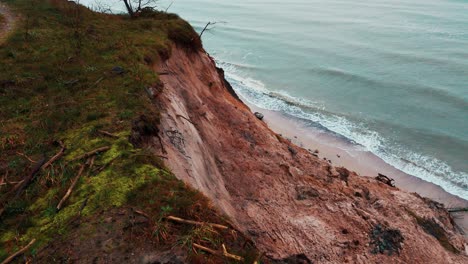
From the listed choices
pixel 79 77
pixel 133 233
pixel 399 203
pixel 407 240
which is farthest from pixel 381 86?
pixel 133 233

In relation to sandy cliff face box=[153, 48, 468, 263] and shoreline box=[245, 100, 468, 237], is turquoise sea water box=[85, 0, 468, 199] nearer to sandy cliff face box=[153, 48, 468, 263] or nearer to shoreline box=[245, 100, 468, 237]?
shoreline box=[245, 100, 468, 237]

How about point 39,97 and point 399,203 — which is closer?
point 39,97

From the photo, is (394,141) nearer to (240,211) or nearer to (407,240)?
(407,240)

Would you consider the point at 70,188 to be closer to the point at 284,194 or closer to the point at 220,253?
the point at 220,253

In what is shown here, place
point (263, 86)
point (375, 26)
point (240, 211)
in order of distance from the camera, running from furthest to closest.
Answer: point (375, 26), point (263, 86), point (240, 211)

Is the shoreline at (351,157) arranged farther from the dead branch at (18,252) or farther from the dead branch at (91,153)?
the dead branch at (18,252)
